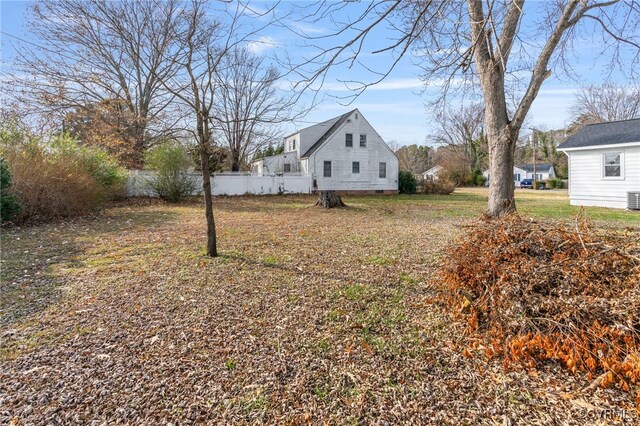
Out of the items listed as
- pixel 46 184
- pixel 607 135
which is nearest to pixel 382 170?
pixel 607 135

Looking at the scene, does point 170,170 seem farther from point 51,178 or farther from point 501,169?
point 501,169

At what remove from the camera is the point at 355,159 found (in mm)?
24469

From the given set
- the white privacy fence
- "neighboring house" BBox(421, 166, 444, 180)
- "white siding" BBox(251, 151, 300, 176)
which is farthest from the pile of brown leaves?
"neighboring house" BBox(421, 166, 444, 180)

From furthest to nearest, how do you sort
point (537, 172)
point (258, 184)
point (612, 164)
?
1. point (537, 172)
2. point (258, 184)
3. point (612, 164)

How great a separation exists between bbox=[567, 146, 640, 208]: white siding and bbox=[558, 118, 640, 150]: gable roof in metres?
0.30

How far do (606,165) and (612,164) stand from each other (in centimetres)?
20

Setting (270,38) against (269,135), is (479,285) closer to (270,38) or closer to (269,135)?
(270,38)

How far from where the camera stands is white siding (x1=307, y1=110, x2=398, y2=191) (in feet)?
77.7

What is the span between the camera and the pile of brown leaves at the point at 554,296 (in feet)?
6.68

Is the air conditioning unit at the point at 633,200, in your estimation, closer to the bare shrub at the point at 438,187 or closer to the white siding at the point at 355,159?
the bare shrub at the point at 438,187

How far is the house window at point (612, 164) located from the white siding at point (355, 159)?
13.2m

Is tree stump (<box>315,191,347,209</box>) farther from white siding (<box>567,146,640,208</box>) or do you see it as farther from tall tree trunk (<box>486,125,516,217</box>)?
white siding (<box>567,146,640,208</box>)

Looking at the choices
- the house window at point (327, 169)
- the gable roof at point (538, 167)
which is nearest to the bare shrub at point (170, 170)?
the house window at point (327, 169)

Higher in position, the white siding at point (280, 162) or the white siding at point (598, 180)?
the white siding at point (280, 162)
